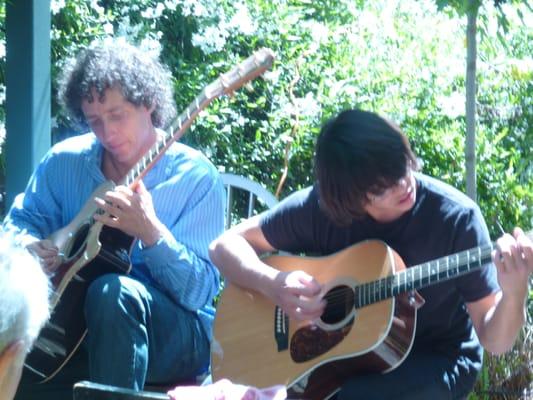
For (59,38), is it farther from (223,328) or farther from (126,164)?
(223,328)

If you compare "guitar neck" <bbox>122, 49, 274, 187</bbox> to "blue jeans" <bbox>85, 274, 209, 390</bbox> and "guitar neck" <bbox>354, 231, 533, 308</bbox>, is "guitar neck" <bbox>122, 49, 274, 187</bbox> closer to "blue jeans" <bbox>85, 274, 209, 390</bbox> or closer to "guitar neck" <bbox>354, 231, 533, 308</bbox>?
"blue jeans" <bbox>85, 274, 209, 390</bbox>

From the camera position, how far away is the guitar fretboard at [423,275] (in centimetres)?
238

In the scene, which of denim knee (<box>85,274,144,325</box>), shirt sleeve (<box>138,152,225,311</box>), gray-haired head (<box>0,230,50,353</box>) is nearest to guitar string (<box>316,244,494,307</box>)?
shirt sleeve (<box>138,152,225,311</box>)

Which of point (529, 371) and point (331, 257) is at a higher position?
point (331, 257)

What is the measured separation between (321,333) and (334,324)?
0.05 m

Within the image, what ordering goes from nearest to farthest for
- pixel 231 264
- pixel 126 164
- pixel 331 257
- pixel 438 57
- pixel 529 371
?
pixel 331 257
pixel 231 264
pixel 126 164
pixel 529 371
pixel 438 57

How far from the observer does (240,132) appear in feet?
14.5

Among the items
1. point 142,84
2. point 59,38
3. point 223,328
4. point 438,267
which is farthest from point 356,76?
point 438,267

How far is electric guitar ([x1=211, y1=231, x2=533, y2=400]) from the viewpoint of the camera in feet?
8.13

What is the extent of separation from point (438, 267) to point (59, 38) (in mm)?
2500

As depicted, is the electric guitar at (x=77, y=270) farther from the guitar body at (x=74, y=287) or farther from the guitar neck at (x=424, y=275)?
the guitar neck at (x=424, y=275)

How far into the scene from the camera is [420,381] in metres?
2.47

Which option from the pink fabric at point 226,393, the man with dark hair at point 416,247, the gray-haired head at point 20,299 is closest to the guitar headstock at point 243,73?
the man with dark hair at point 416,247

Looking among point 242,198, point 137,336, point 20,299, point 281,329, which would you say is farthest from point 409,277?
point 242,198
